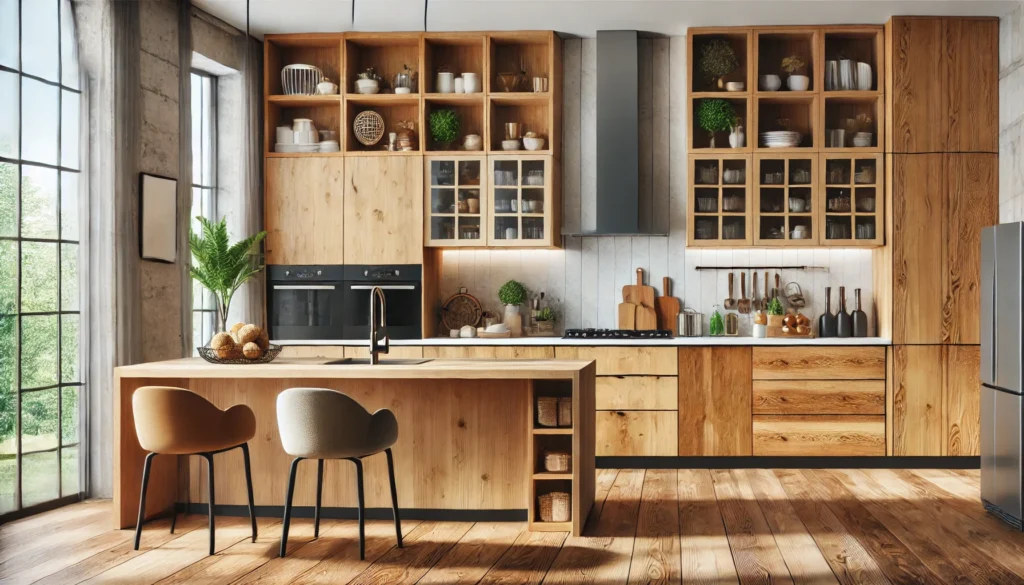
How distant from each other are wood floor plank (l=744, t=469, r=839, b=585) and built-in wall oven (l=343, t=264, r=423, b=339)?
2.42 metres

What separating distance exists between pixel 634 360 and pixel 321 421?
8.94 ft

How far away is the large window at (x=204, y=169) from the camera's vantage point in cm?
605

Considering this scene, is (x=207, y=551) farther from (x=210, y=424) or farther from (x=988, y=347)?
(x=988, y=347)

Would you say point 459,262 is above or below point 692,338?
above

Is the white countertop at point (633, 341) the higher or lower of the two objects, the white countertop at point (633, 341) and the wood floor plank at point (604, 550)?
the higher

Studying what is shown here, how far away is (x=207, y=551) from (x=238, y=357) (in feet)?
2.84

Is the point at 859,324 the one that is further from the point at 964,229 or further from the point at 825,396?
the point at 964,229

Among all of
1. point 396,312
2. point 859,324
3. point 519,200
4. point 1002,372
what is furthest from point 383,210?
point 1002,372

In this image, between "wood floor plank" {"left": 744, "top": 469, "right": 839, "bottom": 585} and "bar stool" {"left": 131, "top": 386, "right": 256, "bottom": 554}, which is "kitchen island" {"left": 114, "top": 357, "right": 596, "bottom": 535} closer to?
"bar stool" {"left": 131, "top": 386, "right": 256, "bottom": 554}

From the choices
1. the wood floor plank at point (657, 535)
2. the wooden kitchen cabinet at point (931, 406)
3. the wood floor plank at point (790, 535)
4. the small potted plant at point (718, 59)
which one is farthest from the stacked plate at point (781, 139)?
the wood floor plank at point (657, 535)

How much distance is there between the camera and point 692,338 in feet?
20.4

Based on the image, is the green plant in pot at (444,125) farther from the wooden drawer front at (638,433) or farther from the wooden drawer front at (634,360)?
the wooden drawer front at (638,433)

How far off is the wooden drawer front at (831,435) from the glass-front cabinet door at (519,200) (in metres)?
1.97

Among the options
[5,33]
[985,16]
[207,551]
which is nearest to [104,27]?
[5,33]
